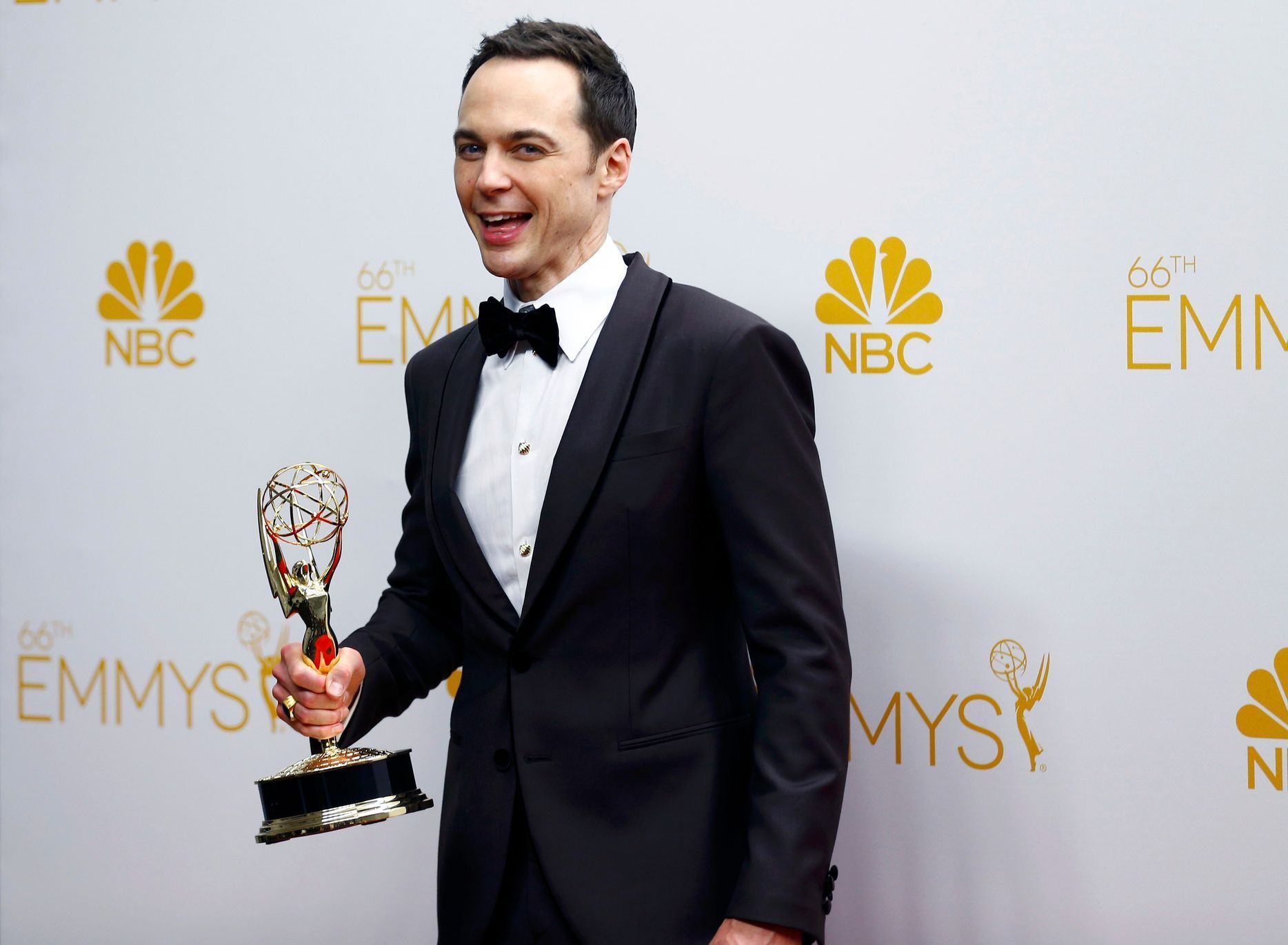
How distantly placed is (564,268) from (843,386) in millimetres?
654

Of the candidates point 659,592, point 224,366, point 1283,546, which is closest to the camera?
point 659,592

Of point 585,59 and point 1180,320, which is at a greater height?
point 585,59

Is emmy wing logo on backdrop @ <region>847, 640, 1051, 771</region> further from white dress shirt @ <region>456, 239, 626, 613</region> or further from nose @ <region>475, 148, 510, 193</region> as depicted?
nose @ <region>475, 148, 510, 193</region>

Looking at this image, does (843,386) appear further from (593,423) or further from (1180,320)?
(593,423)

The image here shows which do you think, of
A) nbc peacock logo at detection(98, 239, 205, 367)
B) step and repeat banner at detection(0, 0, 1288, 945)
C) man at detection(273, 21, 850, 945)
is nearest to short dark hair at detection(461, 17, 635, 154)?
man at detection(273, 21, 850, 945)

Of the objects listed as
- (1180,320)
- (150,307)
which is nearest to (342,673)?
(150,307)

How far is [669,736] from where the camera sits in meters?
1.40

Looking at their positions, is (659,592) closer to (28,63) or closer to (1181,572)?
(1181,572)

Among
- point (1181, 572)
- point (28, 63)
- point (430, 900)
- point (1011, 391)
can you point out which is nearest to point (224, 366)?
point (28, 63)

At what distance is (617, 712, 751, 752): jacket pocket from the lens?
Answer: 1.39m

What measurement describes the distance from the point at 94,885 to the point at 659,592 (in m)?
1.61

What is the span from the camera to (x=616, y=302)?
1.48 meters

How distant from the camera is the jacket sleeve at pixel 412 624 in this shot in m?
1.57

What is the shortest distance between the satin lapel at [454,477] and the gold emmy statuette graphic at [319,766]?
0.12 metres
